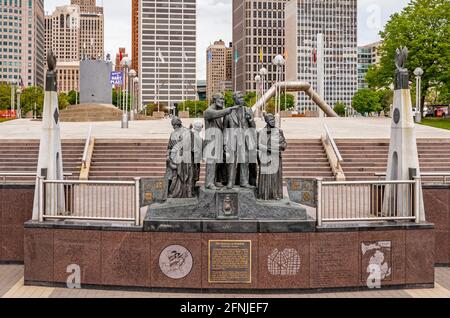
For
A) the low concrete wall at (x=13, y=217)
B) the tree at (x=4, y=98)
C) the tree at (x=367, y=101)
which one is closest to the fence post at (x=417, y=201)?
the low concrete wall at (x=13, y=217)

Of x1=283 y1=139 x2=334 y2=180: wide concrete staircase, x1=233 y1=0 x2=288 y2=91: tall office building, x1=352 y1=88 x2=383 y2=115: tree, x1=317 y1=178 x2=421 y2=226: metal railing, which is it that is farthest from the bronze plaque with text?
x1=233 y1=0 x2=288 y2=91: tall office building

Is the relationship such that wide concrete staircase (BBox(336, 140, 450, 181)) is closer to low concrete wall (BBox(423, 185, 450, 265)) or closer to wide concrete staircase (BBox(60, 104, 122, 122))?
low concrete wall (BBox(423, 185, 450, 265))

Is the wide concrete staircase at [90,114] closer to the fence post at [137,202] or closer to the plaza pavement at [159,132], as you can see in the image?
the plaza pavement at [159,132]

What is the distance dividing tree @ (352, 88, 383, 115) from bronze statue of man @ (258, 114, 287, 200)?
105m

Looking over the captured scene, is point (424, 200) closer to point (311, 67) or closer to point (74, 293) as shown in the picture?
point (74, 293)

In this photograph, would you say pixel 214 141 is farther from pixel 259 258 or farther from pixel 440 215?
pixel 440 215

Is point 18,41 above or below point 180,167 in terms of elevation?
above

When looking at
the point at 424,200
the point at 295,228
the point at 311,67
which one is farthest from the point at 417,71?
the point at 311,67

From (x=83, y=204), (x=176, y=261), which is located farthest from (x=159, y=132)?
(x=176, y=261)

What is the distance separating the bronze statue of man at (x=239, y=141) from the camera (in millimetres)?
10336

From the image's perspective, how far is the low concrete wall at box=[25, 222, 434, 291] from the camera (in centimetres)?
984

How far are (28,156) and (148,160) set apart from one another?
4.65 m

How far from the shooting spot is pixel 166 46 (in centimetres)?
18150

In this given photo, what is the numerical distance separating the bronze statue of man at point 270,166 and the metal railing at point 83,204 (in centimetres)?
240
